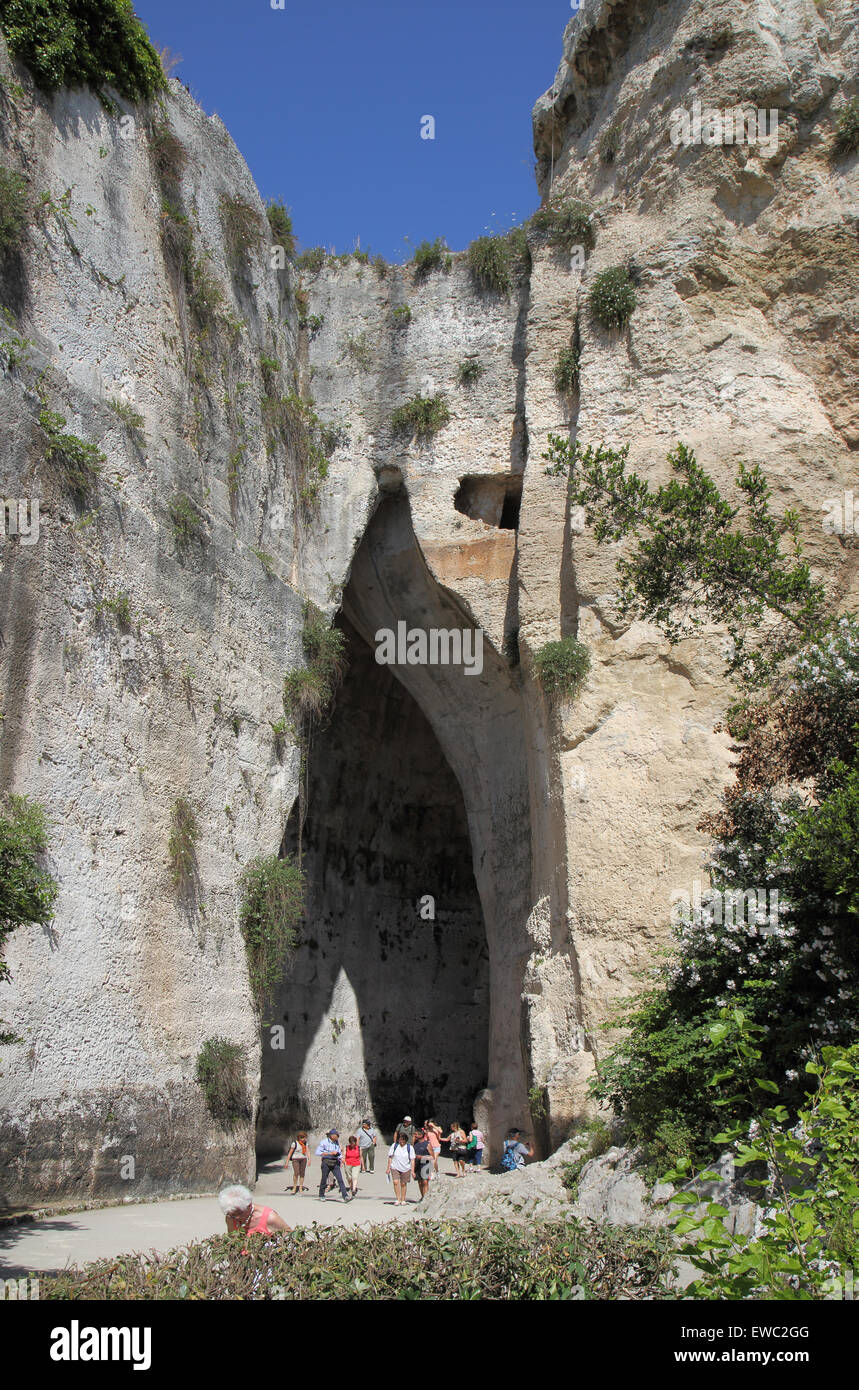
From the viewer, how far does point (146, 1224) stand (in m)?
8.30

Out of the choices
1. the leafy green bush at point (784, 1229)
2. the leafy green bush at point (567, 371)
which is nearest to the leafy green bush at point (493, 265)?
the leafy green bush at point (567, 371)

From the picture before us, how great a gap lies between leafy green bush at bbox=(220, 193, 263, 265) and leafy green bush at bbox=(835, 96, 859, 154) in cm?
780

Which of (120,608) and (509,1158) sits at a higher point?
(120,608)

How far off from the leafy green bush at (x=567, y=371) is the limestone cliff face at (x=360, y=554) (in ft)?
0.49

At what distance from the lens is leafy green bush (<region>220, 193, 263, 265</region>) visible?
1437cm

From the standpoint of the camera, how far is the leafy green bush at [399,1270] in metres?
3.54

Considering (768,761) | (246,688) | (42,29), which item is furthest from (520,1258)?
(42,29)

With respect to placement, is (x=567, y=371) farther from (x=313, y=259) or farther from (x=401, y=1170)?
(x=401, y=1170)

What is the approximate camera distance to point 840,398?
1209cm

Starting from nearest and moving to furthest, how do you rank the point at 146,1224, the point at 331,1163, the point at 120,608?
the point at 146,1224 → the point at 120,608 → the point at 331,1163

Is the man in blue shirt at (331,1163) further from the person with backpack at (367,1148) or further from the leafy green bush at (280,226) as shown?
the leafy green bush at (280,226)

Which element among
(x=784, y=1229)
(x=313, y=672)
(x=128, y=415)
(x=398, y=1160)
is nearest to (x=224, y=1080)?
(x=398, y=1160)

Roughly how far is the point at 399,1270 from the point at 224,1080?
7.79 metres
